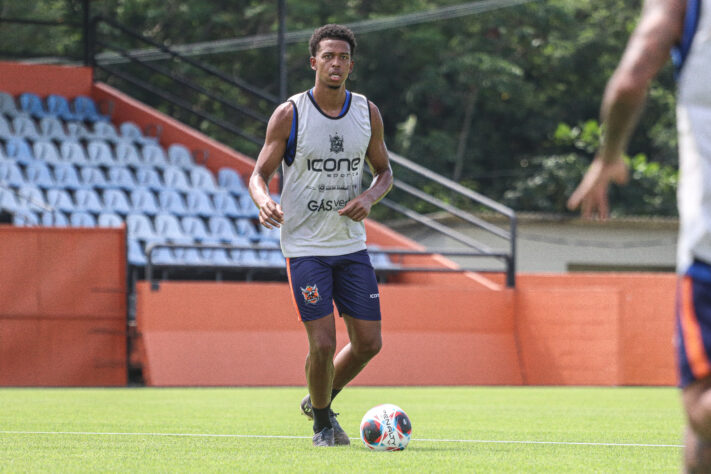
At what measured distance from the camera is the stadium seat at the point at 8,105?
20.4 meters

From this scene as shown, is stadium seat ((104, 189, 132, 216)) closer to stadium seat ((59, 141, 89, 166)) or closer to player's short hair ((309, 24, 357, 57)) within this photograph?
stadium seat ((59, 141, 89, 166))

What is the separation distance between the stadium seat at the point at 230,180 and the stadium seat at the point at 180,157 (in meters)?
0.54

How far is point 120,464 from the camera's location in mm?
5547

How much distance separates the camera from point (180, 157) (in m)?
20.7

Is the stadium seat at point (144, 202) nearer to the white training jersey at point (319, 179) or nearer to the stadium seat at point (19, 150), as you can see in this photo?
the stadium seat at point (19, 150)

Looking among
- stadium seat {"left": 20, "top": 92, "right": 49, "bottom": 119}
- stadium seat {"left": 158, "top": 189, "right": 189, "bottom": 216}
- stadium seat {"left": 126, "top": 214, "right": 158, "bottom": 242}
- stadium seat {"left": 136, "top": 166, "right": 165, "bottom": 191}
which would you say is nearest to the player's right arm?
stadium seat {"left": 126, "top": 214, "right": 158, "bottom": 242}

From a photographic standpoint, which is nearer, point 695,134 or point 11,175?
point 695,134

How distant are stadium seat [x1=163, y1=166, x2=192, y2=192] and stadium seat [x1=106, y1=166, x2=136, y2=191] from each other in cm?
55

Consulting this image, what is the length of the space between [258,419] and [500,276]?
44.4ft

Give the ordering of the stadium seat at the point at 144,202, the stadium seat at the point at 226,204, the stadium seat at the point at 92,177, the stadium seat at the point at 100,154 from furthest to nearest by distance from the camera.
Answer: the stadium seat at the point at 100,154 < the stadium seat at the point at 226,204 < the stadium seat at the point at 92,177 < the stadium seat at the point at 144,202

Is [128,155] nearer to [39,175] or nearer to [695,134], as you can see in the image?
[39,175]

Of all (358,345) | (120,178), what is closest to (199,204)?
(120,178)

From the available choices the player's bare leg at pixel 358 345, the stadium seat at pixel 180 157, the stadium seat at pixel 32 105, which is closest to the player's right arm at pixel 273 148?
the player's bare leg at pixel 358 345

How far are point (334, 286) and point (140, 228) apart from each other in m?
11.3
